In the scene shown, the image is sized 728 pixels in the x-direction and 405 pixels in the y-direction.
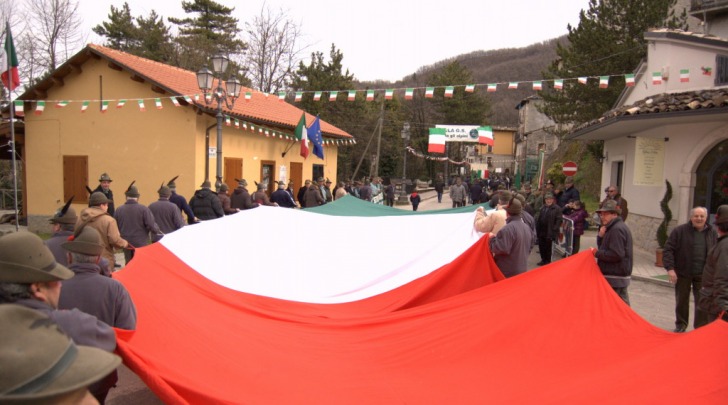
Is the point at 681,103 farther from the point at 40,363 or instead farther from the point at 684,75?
the point at 40,363

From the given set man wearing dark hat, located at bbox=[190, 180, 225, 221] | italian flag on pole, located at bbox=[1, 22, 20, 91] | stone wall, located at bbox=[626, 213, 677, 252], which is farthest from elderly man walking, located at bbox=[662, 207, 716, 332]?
italian flag on pole, located at bbox=[1, 22, 20, 91]

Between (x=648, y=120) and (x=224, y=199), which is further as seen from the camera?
(x=648, y=120)

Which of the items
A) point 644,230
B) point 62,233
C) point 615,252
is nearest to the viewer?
point 62,233

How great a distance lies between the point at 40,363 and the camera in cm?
131

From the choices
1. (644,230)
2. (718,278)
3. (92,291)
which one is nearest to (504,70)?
(644,230)

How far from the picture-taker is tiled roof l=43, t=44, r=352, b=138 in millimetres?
16172

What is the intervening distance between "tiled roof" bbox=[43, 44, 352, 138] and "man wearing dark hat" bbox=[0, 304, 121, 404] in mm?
15152

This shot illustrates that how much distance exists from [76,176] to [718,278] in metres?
17.5

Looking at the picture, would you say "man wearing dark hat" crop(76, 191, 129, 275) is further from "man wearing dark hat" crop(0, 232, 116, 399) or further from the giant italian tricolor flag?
"man wearing dark hat" crop(0, 232, 116, 399)

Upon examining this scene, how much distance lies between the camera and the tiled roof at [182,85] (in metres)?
16.2

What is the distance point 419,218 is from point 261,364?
231 inches

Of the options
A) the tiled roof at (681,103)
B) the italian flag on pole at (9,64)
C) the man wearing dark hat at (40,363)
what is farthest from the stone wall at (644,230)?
the italian flag on pole at (9,64)

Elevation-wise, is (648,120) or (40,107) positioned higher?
(40,107)

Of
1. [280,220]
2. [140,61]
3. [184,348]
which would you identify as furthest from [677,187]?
[140,61]
